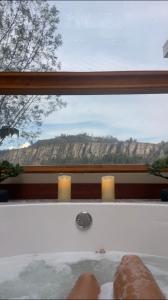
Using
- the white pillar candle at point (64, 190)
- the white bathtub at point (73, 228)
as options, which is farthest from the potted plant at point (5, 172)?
the white pillar candle at point (64, 190)

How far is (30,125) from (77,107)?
0.33 m

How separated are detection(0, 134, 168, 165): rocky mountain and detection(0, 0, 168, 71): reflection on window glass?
1.51ft

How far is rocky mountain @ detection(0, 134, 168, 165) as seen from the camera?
2.14m

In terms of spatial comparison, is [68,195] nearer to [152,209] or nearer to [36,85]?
[152,209]

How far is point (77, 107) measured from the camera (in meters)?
2.14

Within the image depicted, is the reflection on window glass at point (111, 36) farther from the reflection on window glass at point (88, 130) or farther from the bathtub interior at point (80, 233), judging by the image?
the bathtub interior at point (80, 233)

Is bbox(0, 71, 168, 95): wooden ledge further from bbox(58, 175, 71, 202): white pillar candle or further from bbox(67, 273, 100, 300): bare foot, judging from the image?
bbox(67, 273, 100, 300): bare foot

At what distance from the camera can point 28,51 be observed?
2.07 metres

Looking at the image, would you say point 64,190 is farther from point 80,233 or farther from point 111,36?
point 111,36

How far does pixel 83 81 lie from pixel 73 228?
89 centimetres

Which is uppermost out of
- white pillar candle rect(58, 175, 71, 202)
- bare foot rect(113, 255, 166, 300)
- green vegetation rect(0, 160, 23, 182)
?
green vegetation rect(0, 160, 23, 182)

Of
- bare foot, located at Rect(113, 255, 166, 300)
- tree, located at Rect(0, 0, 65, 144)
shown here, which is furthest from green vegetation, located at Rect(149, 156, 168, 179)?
bare foot, located at Rect(113, 255, 166, 300)

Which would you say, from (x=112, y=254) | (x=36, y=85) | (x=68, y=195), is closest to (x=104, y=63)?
(x=36, y=85)

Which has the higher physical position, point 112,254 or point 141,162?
point 141,162
